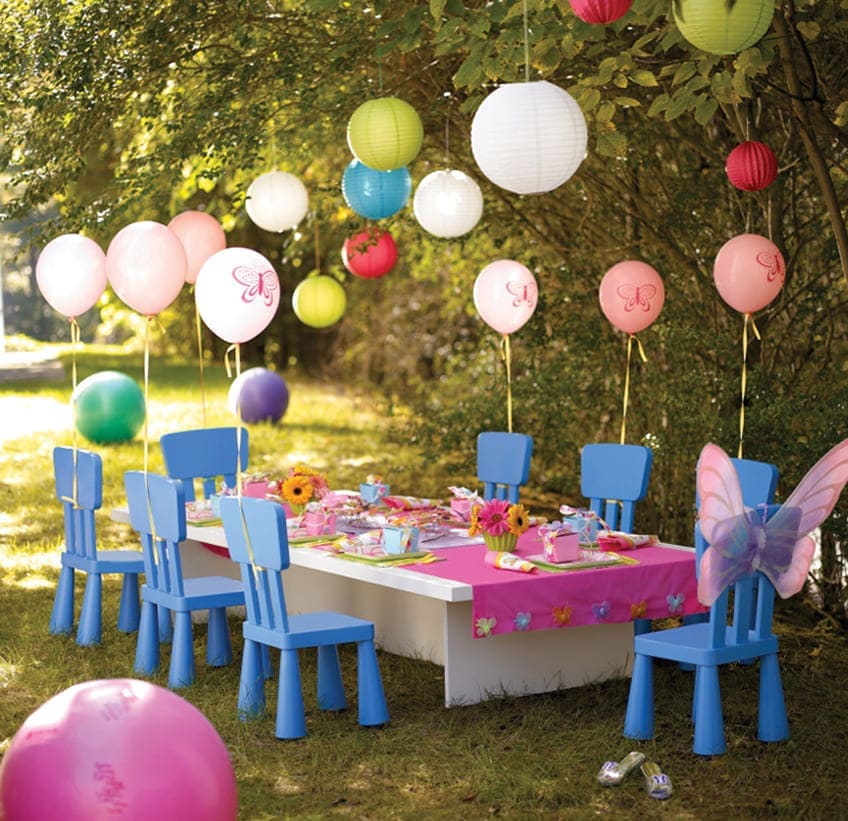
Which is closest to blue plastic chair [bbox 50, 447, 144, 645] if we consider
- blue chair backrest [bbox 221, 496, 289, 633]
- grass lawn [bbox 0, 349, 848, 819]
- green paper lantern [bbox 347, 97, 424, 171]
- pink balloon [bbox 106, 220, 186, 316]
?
grass lawn [bbox 0, 349, 848, 819]

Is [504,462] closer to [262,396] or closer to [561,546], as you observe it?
[561,546]

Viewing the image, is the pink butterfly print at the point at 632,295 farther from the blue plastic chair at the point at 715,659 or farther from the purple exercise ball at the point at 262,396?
the purple exercise ball at the point at 262,396

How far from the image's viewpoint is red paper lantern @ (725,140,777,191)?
6.16 m

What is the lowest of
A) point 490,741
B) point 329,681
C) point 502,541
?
point 490,741

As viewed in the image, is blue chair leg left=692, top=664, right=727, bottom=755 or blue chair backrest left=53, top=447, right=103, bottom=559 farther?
blue chair backrest left=53, top=447, right=103, bottom=559

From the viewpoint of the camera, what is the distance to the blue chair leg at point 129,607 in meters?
6.65

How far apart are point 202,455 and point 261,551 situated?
7.27 ft

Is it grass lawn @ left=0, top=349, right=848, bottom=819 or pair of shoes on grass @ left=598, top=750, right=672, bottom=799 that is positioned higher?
pair of shoes on grass @ left=598, top=750, right=672, bottom=799

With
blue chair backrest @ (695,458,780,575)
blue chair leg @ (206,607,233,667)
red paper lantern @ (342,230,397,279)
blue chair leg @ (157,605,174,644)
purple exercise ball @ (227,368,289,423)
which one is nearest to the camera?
blue chair backrest @ (695,458,780,575)

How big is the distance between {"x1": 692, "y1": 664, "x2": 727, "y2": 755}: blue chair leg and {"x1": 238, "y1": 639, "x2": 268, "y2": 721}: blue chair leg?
1543 millimetres

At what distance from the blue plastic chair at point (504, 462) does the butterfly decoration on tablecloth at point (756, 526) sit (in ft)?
7.06

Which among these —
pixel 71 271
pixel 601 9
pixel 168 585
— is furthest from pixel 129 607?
pixel 601 9

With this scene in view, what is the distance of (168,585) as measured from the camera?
19.1 feet

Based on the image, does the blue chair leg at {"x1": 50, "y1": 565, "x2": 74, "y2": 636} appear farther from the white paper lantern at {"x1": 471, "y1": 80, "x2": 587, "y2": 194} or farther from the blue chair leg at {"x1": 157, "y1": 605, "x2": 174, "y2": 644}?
the white paper lantern at {"x1": 471, "y1": 80, "x2": 587, "y2": 194}
